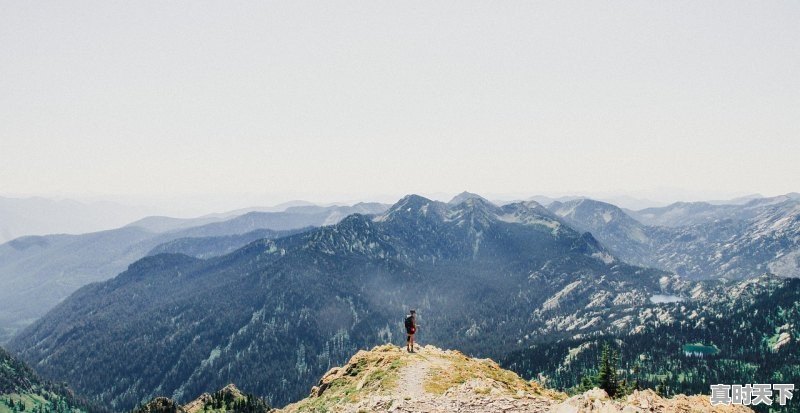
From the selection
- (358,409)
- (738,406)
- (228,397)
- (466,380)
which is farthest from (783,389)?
(228,397)

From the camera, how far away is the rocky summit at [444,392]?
35.6m

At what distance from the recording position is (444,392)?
4428 cm

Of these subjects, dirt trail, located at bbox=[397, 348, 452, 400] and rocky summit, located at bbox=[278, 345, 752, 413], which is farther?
dirt trail, located at bbox=[397, 348, 452, 400]

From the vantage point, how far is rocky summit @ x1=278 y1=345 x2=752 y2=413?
3556 cm

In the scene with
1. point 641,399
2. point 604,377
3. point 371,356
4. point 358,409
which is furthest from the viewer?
point 604,377

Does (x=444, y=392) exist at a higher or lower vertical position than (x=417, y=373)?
higher

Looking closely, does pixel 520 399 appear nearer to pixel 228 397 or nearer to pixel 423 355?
pixel 423 355

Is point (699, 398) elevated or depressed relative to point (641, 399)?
depressed

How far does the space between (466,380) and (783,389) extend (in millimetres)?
32536

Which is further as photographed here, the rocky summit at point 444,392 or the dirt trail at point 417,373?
the dirt trail at point 417,373

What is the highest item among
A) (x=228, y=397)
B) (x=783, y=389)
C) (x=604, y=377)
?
(x=783, y=389)

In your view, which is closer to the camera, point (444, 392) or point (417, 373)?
point (444, 392)

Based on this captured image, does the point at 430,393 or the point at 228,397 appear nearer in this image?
the point at 430,393

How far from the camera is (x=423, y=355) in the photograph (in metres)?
61.7
